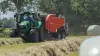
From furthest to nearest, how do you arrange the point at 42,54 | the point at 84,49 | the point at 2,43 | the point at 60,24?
1. the point at 60,24
2. the point at 2,43
3. the point at 42,54
4. the point at 84,49

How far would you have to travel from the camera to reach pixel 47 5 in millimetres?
70750

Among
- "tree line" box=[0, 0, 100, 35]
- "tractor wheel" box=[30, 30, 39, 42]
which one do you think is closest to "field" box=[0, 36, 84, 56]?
"tractor wheel" box=[30, 30, 39, 42]

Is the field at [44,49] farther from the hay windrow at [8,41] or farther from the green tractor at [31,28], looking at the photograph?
the green tractor at [31,28]

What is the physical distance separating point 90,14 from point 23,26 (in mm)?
33321

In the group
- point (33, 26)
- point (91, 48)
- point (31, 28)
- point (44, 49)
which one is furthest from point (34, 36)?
point (91, 48)

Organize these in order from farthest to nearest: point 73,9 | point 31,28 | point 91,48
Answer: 1. point 73,9
2. point 31,28
3. point 91,48

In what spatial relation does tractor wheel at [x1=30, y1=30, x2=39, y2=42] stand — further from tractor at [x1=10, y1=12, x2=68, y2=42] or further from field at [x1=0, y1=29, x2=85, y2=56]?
field at [x1=0, y1=29, x2=85, y2=56]

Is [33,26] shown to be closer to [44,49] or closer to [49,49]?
[49,49]

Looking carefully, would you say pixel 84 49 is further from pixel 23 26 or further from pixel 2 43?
pixel 23 26

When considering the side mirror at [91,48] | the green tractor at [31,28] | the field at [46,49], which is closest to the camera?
the side mirror at [91,48]

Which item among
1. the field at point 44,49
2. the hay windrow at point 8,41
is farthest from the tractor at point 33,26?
the field at point 44,49

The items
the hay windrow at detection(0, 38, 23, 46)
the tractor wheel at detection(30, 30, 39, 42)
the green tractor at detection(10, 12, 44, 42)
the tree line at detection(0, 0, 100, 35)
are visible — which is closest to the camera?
the hay windrow at detection(0, 38, 23, 46)

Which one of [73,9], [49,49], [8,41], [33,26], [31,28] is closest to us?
[49,49]

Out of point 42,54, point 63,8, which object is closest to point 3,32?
point 42,54
